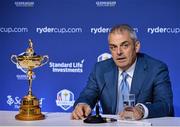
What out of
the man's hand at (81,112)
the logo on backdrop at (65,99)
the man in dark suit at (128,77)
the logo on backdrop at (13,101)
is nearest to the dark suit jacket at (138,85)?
the man in dark suit at (128,77)

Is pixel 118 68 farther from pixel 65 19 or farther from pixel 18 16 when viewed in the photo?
pixel 18 16

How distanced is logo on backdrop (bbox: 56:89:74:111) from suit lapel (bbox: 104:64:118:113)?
191 centimetres

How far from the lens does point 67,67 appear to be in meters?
4.95

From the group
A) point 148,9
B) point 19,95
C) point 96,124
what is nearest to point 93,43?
point 148,9

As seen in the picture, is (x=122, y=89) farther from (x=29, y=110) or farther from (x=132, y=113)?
(x=29, y=110)

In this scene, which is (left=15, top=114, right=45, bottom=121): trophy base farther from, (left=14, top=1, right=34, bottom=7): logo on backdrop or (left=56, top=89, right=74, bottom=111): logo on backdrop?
(left=14, top=1, right=34, bottom=7): logo on backdrop

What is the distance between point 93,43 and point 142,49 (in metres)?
0.61

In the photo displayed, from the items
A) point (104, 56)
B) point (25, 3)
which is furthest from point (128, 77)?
point (25, 3)

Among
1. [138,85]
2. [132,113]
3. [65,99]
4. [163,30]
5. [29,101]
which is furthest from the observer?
[65,99]

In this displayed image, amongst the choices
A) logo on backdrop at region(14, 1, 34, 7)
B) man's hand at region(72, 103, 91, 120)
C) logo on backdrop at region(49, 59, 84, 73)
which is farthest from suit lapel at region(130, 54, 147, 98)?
logo on backdrop at region(14, 1, 34, 7)

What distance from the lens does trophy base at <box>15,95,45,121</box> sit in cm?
242

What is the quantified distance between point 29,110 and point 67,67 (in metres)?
2.52

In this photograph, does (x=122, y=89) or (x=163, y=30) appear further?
(x=163, y=30)

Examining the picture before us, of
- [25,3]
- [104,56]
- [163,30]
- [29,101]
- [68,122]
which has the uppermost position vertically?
[25,3]
